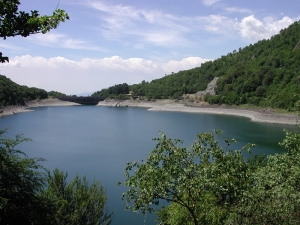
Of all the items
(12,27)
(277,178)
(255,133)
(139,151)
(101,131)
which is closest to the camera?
(12,27)

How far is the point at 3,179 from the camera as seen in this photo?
5.14 meters

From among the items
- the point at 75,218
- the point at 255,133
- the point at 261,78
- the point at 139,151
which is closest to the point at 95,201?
the point at 75,218

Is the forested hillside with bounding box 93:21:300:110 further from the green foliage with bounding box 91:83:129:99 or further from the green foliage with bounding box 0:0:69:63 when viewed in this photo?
the green foliage with bounding box 0:0:69:63

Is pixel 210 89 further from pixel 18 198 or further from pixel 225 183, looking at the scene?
pixel 18 198

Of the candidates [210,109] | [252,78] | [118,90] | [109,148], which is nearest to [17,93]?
[118,90]

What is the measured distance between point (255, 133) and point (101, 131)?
2317 centimetres

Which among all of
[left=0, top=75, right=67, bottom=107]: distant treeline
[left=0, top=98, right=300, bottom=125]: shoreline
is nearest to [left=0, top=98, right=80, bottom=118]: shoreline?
[left=0, top=98, right=300, bottom=125]: shoreline

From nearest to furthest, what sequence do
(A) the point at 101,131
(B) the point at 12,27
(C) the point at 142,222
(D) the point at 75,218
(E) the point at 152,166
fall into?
(B) the point at 12,27 < (E) the point at 152,166 < (D) the point at 75,218 < (C) the point at 142,222 < (A) the point at 101,131

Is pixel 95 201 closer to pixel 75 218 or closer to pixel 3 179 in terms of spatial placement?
pixel 75 218

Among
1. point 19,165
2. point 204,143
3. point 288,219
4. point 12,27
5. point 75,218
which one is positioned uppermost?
point 12,27

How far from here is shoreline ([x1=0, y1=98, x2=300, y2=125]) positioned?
184 feet

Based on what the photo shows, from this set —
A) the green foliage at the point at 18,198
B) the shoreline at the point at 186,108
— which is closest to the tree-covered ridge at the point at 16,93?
the shoreline at the point at 186,108

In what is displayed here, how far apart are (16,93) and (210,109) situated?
56.3 metres

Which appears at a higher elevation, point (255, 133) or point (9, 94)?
point (9, 94)
